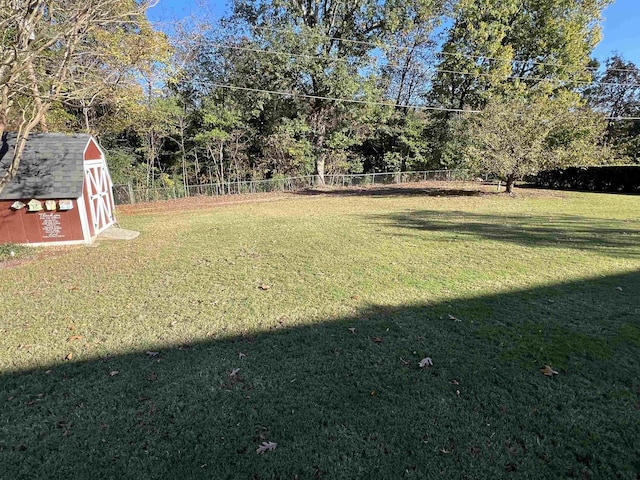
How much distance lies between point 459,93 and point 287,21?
13902 mm

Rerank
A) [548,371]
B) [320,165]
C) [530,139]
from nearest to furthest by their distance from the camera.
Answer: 1. [548,371]
2. [530,139]
3. [320,165]

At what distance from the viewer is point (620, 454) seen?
237cm

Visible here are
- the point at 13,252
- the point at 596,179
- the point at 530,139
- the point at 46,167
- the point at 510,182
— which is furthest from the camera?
the point at 596,179

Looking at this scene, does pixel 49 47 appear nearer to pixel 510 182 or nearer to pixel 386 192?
pixel 386 192

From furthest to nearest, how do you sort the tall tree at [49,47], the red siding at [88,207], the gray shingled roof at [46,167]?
the red siding at [88,207], the gray shingled roof at [46,167], the tall tree at [49,47]

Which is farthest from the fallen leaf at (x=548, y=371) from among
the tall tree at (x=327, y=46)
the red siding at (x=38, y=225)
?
the tall tree at (x=327, y=46)

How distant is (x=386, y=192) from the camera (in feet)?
71.6

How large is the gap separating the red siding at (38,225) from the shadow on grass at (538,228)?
8.58 m

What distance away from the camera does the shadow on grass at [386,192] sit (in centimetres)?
1954

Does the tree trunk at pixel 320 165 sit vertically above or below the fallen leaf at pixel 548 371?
above

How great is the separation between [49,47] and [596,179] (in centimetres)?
2592

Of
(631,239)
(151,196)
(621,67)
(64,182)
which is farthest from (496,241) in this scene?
(621,67)

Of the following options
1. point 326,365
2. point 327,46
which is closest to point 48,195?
point 326,365

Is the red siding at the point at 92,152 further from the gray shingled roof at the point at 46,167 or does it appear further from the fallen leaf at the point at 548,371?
the fallen leaf at the point at 548,371
